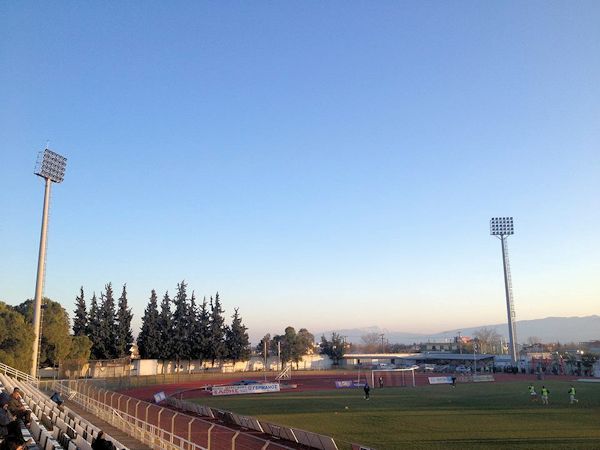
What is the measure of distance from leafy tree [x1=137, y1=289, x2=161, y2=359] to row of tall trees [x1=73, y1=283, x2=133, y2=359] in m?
2.12

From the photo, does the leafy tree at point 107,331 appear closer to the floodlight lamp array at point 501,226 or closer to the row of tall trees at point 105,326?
the row of tall trees at point 105,326

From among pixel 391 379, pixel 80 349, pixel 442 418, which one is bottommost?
pixel 391 379

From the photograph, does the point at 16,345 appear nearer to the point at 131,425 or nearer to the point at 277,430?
the point at 131,425

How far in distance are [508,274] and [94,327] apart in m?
69.9

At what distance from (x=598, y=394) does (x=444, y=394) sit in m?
12.2

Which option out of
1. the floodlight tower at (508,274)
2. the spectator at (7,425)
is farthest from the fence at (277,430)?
the floodlight tower at (508,274)

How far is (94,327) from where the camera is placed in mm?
81188

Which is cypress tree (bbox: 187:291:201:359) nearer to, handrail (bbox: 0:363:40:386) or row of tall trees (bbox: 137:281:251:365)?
row of tall trees (bbox: 137:281:251:365)

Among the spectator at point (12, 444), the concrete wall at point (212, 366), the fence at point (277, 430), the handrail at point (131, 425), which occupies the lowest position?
the concrete wall at point (212, 366)

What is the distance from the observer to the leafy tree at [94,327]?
79.9 meters

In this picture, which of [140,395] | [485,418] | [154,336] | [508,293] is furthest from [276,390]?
[508,293]

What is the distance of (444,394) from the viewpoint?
44938 millimetres

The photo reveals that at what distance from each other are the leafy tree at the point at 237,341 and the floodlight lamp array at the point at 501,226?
50.7 meters

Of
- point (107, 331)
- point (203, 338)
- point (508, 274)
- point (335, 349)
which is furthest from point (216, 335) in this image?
point (508, 274)
